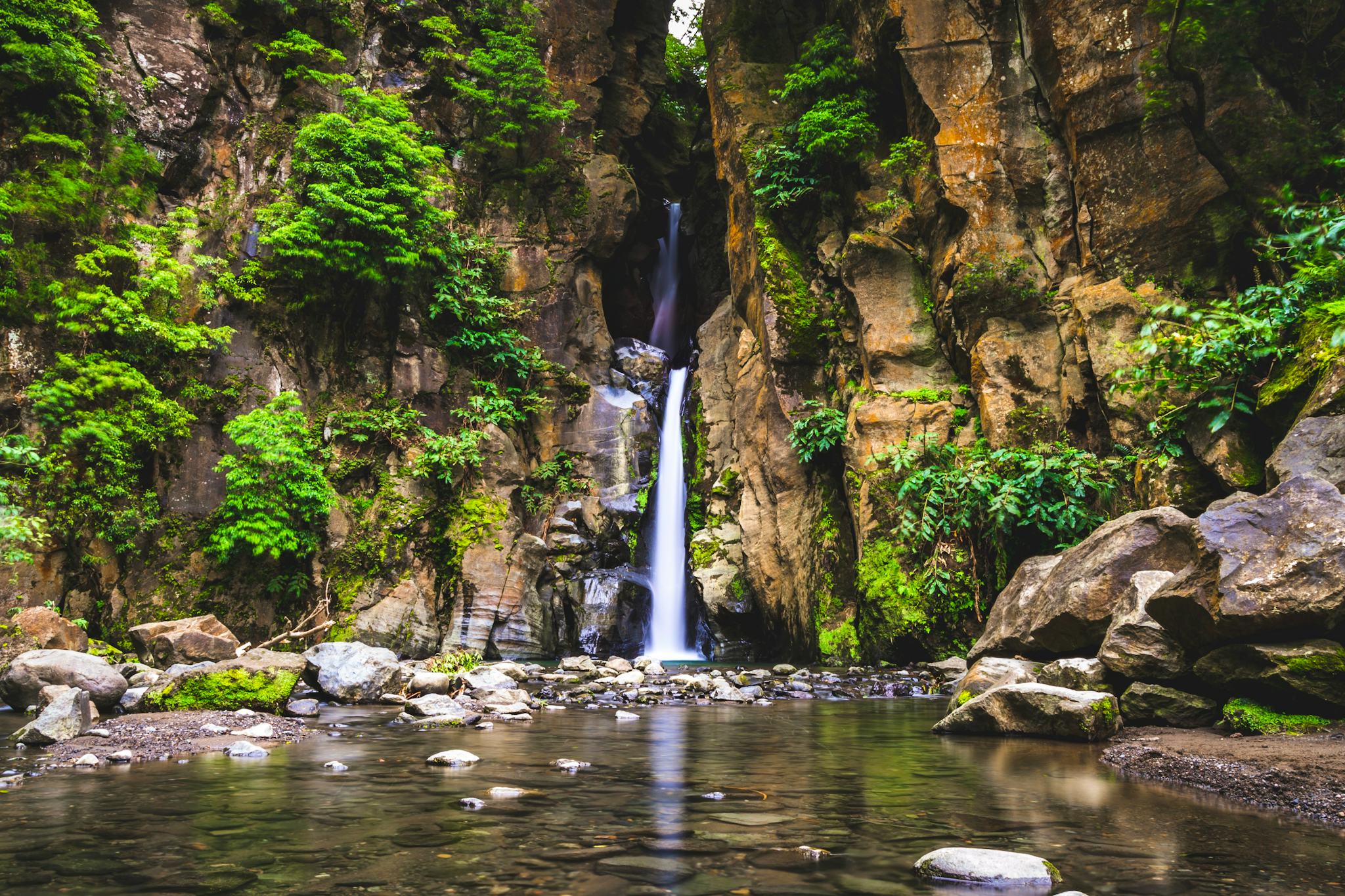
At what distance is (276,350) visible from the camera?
17.8 m

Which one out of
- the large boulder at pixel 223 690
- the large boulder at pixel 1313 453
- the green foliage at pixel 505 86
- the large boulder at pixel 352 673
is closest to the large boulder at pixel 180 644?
the large boulder at pixel 352 673

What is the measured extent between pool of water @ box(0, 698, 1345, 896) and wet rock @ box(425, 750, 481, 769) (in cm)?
12

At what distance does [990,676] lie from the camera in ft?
25.7

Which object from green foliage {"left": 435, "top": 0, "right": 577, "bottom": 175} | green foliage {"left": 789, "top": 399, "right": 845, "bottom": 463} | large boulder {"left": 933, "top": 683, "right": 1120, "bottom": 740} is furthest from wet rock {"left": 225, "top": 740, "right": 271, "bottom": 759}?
green foliage {"left": 435, "top": 0, "right": 577, "bottom": 175}

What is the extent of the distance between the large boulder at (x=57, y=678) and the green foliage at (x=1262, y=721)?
409 inches

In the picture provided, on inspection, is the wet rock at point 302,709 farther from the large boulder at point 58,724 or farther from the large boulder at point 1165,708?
the large boulder at point 1165,708

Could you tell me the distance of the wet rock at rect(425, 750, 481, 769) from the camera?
543 cm

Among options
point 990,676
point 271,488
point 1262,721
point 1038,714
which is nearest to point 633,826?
point 1038,714

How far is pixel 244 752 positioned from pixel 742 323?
52.9 ft

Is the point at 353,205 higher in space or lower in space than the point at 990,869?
higher

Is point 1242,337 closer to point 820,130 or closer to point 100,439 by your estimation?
point 820,130

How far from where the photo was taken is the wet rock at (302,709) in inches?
322

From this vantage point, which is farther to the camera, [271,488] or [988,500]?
[271,488]

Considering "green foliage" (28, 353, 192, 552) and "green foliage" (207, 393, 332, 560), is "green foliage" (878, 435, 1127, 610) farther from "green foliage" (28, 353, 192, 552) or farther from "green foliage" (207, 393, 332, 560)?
"green foliage" (28, 353, 192, 552)
